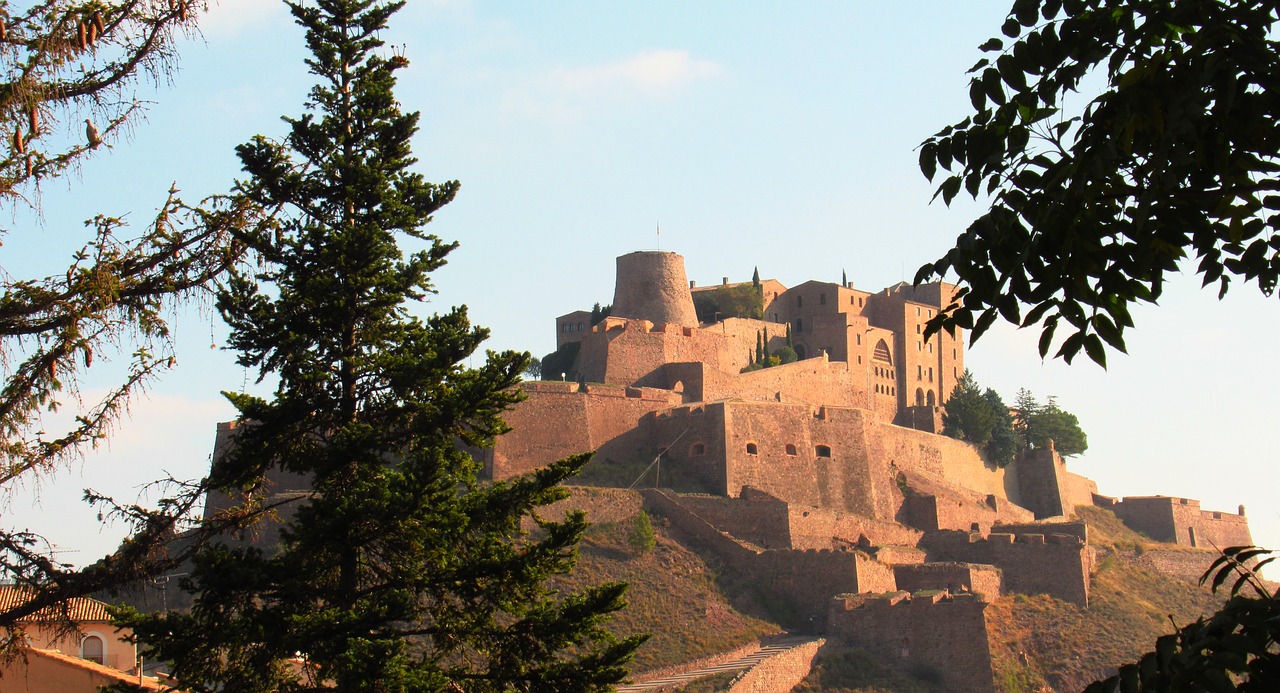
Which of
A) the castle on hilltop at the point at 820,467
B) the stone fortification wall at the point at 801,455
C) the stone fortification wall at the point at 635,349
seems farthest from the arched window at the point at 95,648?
the stone fortification wall at the point at 635,349

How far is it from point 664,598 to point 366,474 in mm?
25063

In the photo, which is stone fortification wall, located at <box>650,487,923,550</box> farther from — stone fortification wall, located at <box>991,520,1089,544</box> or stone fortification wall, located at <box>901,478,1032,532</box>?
stone fortification wall, located at <box>991,520,1089,544</box>

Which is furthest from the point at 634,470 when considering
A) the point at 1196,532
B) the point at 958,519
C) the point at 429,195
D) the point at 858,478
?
the point at 429,195

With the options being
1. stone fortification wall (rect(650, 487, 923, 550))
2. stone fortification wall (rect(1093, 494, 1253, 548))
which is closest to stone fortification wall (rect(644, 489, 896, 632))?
stone fortification wall (rect(650, 487, 923, 550))

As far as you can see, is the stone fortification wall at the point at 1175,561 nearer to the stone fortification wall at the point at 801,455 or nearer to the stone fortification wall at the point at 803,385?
the stone fortification wall at the point at 801,455

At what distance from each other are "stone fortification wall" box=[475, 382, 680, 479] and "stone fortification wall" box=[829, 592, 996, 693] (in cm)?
1084

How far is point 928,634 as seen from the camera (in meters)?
37.7

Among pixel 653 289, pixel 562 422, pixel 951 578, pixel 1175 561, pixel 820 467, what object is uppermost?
pixel 653 289

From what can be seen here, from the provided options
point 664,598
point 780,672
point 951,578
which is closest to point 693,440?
point 664,598

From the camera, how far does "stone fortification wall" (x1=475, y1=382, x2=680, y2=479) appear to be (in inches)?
1738

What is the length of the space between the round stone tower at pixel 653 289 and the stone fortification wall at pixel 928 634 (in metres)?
18.8

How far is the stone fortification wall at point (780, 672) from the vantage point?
33.8 metres

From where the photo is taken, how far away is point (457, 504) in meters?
14.8

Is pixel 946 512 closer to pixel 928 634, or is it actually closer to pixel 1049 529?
pixel 1049 529
